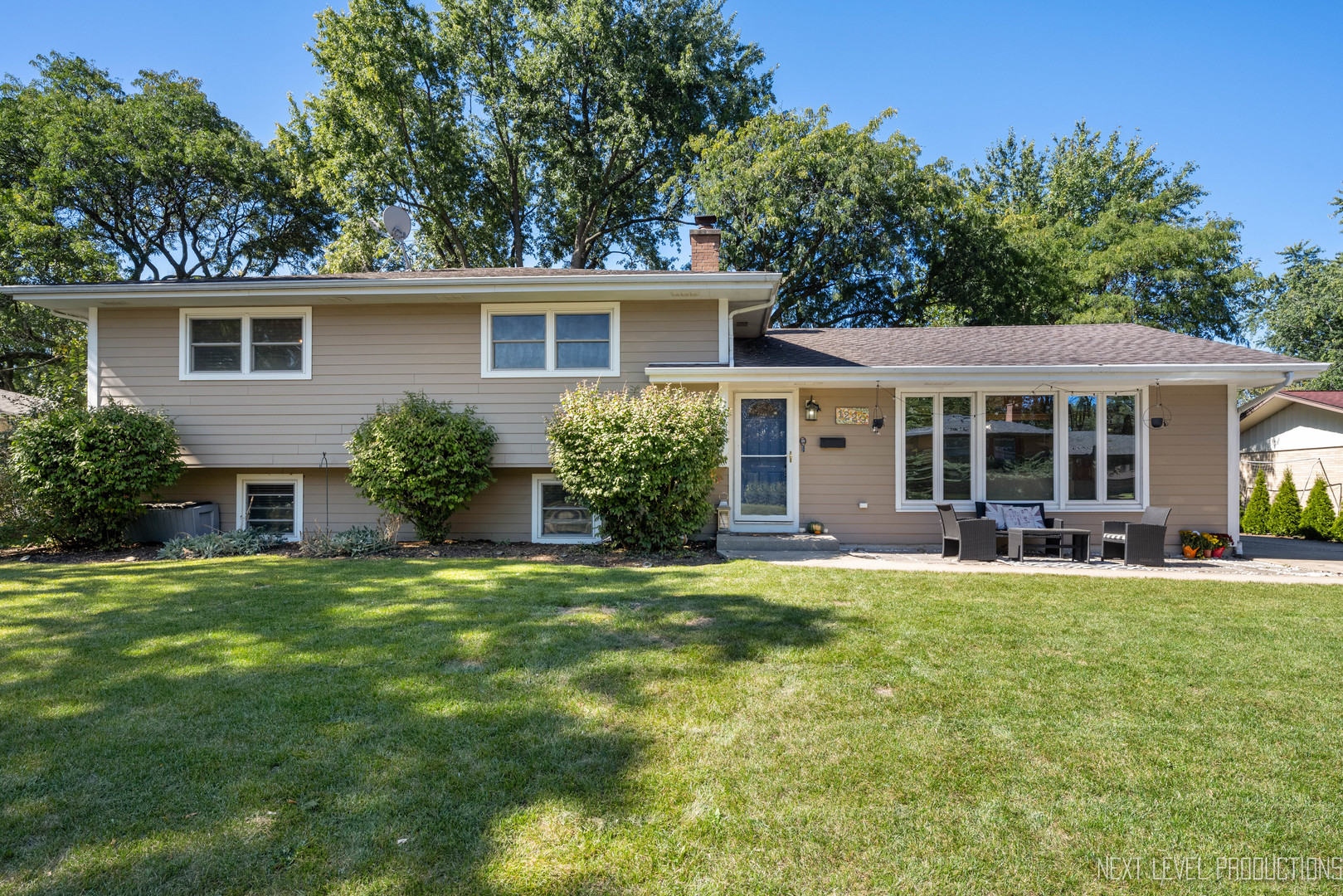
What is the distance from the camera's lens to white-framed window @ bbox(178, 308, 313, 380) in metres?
9.94

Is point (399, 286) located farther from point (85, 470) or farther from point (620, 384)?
point (85, 470)

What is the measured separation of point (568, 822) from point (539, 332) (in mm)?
8180

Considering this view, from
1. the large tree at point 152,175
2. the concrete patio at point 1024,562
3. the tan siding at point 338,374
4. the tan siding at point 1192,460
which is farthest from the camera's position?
the large tree at point 152,175

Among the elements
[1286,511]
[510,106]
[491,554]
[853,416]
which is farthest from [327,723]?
[510,106]

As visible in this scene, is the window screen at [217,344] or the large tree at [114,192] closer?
the window screen at [217,344]

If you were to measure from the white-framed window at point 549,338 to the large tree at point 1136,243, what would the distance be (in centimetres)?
1626

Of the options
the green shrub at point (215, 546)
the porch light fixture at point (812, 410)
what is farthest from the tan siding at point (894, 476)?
the green shrub at point (215, 546)

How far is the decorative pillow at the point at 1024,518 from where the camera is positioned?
9141mm

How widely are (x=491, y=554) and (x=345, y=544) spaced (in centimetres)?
185

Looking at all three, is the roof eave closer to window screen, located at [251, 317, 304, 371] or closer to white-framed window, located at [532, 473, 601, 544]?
white-framed window, located at [532, 473, 601, 544]

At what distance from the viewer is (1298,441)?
14680 millimetres

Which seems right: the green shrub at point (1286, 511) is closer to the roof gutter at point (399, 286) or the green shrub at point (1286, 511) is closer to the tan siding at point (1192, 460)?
the tan siding at point (1192, 460)

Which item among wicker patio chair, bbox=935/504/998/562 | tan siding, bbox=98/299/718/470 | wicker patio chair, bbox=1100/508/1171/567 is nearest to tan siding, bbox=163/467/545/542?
tan siding, bbox=98/299/718/470

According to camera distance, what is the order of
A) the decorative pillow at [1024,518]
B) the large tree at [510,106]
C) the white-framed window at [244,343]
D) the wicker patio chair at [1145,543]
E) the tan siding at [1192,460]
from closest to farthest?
1. the wicker patio chair at [1145,543]
2. the decorative pillow at [1024,518]
3. the tan siding at [1192,460]
4. the white-framed window at [244,343]
5. the large tree at [510,106]
